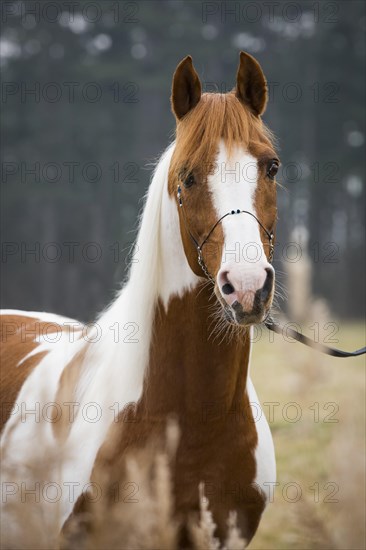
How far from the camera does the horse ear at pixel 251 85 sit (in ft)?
10.1

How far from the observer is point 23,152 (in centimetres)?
2538

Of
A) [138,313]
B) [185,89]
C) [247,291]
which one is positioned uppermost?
[185,89]

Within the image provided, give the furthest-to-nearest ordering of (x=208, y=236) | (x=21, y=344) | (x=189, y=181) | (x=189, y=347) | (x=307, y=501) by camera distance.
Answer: (x=21, y=344), (x=189, y=347), (x=189, y=181), (x=208, y=236), (x=307, y=501)

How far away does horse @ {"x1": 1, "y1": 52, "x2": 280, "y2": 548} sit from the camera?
2793 millimetres

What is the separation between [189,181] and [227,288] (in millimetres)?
553

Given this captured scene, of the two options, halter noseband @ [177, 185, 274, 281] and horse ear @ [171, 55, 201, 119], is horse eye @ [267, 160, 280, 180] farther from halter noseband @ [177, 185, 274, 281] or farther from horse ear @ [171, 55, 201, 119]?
horse ear @ [171, 55, 201, 119]

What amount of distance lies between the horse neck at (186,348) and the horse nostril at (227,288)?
410 millimetres

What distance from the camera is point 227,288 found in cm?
251

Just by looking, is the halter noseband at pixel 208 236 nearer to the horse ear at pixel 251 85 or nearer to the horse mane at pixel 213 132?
the horse mane at pixel 213 132

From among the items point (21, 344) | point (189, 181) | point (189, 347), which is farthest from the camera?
point (21, 344)

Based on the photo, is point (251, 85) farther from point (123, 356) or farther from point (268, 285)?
point (123, 356)

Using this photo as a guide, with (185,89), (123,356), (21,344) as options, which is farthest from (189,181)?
(21,344)

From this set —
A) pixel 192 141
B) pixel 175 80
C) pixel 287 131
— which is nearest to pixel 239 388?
pixel 192 141

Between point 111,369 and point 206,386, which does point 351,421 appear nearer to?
point 206,386
